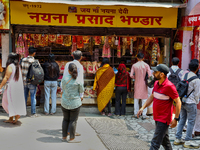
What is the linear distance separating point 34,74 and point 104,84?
7.32ft

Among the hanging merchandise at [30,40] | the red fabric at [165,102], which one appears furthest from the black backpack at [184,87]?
the hanging merchandise at [30,40]

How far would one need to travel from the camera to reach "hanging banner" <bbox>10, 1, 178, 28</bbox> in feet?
25.9

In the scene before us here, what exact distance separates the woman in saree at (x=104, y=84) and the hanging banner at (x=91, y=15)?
4.53 ft

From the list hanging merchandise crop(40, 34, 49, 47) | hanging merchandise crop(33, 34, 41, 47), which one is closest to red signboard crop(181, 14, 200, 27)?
hanging merchandise crop(40, 34, 49, 47)

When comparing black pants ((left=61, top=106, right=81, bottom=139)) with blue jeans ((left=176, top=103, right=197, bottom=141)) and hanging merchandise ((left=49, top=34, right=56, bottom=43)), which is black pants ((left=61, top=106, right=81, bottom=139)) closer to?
blue jeans ((left=176, top=103, right=197, bottom=141))

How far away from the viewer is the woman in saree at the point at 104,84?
8.13m

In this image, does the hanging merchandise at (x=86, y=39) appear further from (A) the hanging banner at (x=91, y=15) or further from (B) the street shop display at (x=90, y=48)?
(A) the hanging banner at (x=91, y=15)

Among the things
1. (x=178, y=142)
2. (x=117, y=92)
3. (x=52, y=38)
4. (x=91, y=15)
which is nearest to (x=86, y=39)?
(x=91, y=15)

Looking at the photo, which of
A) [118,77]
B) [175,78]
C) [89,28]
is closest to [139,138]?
[175,78]

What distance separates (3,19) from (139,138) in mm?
5207

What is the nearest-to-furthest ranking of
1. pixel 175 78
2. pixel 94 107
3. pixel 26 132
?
pixel 26 132 → pixel 175 78 → pixel 94 107

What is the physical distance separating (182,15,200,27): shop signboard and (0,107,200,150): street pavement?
340 centimetres

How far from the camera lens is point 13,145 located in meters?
5.34

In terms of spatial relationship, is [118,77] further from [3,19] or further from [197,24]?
[3,19]
